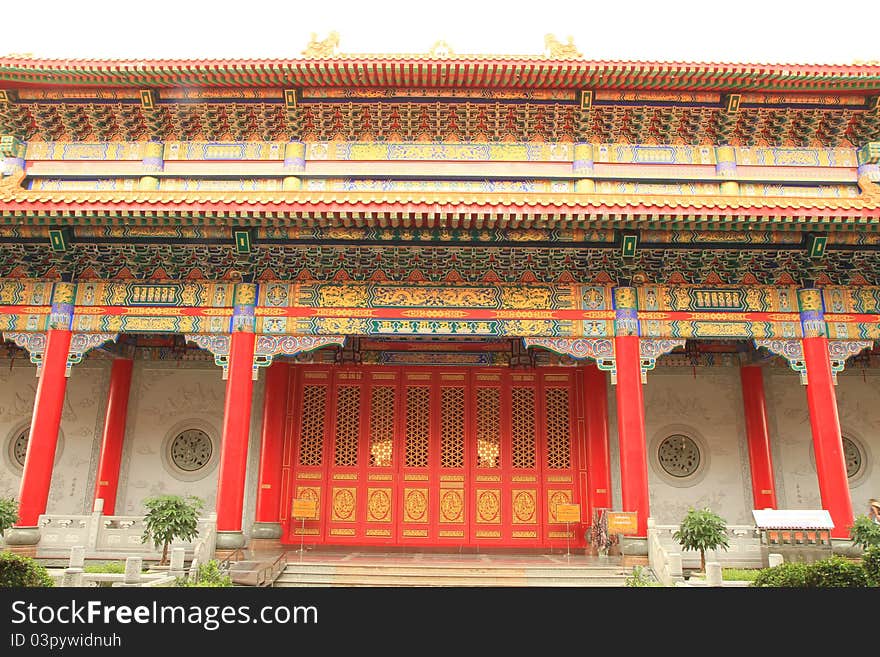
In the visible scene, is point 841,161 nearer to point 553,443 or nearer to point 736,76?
point 736,76

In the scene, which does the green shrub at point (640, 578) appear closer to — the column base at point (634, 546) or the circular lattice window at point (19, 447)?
the column base at point (634, 546)

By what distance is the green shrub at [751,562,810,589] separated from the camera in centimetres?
674

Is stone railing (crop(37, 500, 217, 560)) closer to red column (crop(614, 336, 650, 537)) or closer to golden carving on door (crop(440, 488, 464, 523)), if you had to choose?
golden carving on door (crop(440, 488, 464, 523))

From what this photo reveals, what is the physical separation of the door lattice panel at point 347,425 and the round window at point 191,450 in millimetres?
2376

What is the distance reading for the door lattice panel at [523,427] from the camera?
12398 mm

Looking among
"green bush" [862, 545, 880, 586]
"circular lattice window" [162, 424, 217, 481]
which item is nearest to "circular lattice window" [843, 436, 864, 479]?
"green bush" [862, 545, 880, 586]

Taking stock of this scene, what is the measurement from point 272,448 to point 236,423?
7.86 feet

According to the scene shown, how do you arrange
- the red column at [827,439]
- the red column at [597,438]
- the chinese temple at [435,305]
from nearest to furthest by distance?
the red column at [827,439], the chinese temple at [435,305], the red column at [597,438]

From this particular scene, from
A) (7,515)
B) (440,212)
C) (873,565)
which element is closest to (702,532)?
(873,565)

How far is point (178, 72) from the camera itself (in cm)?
1188

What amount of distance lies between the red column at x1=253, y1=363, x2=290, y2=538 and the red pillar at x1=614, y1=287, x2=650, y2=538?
6.10m

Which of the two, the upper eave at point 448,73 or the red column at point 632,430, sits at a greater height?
the upper eave at point 448,73

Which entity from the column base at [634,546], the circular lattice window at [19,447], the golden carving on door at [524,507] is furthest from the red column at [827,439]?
the circular lattice window at [19,447]

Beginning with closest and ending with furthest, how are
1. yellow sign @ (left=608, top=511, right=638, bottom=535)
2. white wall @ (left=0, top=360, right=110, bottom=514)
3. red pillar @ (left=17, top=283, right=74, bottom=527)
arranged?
1. yellow sign @ (left=608, top=511, right=638, bottom=535)
2. red pillar @ (left=17, top=283, right=74, bottom=527)
3. white wall @ (left=0, top=360, right=110, bottom=514)
